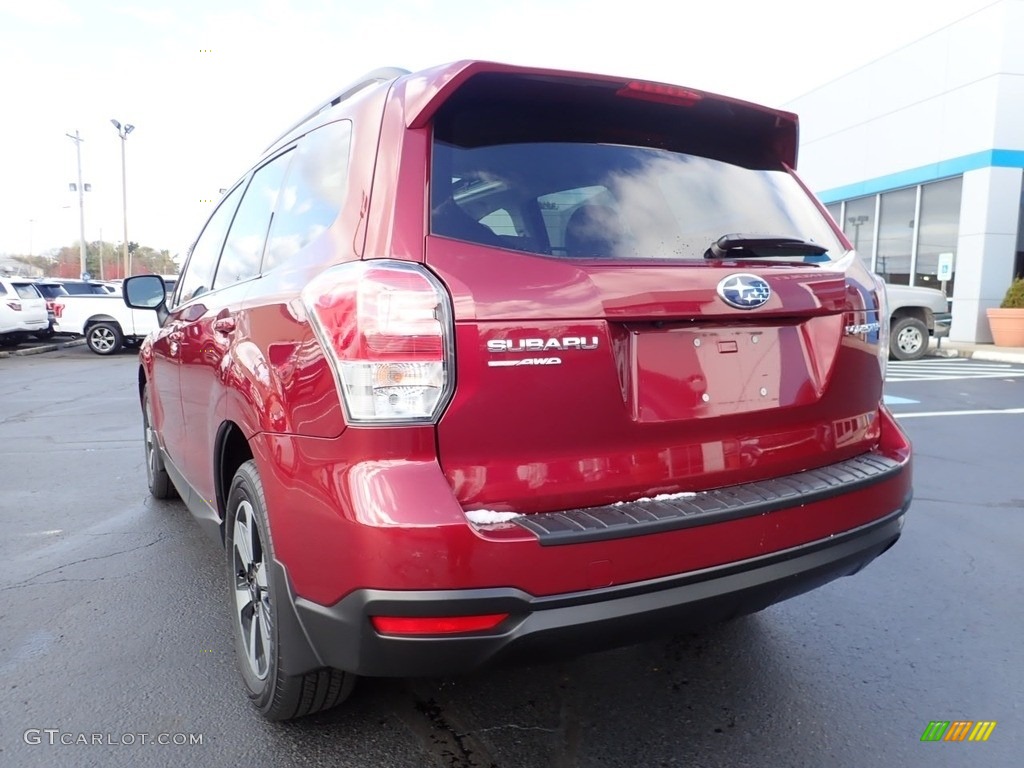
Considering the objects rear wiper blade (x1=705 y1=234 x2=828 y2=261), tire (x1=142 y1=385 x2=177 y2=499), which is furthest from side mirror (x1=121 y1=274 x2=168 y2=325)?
rear wiper blade (x1=705 y1=234 x2=828 y2=261)

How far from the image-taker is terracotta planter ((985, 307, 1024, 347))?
14641mm

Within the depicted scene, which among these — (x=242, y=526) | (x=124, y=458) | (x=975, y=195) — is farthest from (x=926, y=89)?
(x=242, y=526)

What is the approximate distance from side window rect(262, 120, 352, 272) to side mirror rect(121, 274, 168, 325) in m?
2.09

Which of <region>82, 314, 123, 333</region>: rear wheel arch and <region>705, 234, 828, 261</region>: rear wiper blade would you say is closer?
<region>705, 234, 828, 261</region>: rear wiper blade

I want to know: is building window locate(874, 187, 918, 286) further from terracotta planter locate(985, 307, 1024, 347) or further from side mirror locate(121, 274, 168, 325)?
side mirror locate(121, 274, 168, 325)

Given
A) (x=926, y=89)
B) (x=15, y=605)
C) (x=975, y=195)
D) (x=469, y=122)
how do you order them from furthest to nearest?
(x=926, y=89)
(x=975, y=195)
(x=15, y=605)
(x=469, y=122)

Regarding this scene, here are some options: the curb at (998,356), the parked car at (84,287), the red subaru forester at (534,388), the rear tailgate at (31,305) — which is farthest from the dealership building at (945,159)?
the parked car at (84,287)

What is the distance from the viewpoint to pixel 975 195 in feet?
52.4

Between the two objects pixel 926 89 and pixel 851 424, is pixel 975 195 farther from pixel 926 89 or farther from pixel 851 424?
pixel 851 424

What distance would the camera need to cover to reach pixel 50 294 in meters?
20.5

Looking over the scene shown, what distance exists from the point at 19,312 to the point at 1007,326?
21011 millimetres

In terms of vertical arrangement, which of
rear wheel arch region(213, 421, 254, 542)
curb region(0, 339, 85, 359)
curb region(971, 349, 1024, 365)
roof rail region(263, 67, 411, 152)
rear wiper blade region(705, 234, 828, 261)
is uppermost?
roof rail region(263, 67, 411, 152)

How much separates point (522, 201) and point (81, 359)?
17.1 metres

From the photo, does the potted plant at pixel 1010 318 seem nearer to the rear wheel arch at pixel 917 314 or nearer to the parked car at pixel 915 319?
the parked car at pixel 915 319
